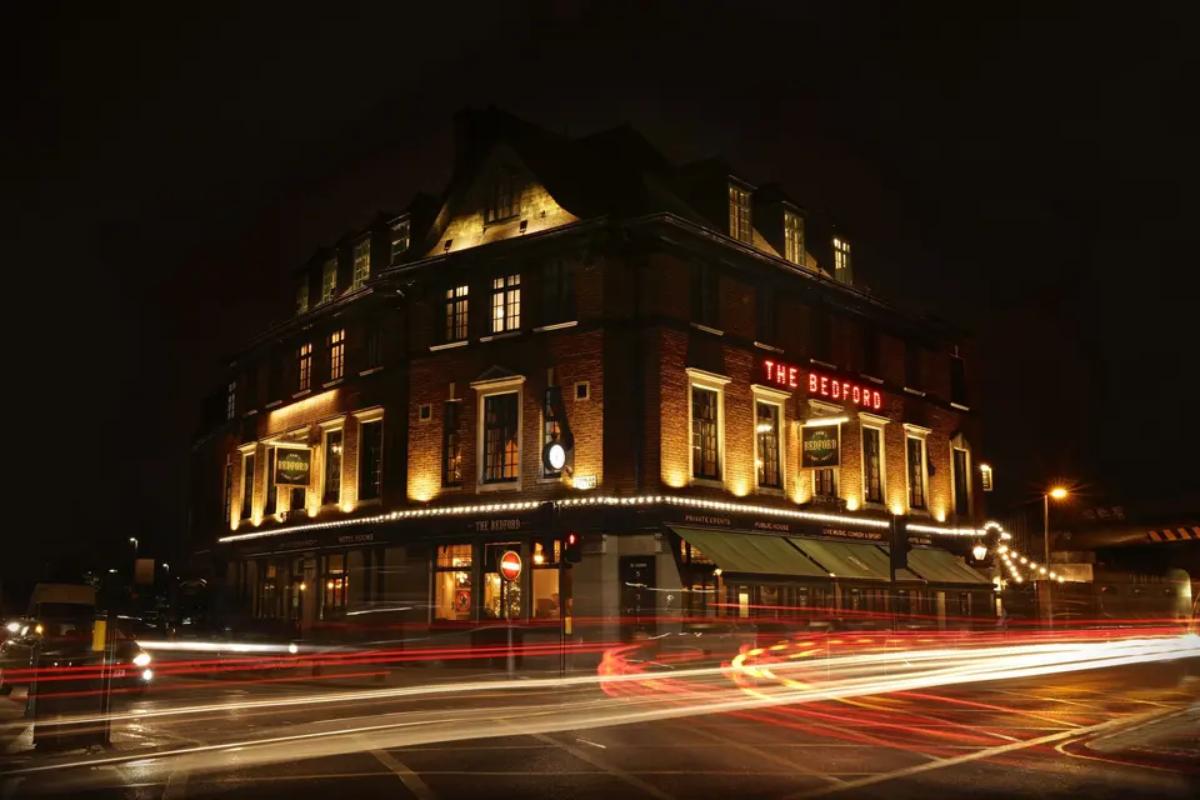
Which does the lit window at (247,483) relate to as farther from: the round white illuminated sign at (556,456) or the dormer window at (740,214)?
the dormer window at (740,214)

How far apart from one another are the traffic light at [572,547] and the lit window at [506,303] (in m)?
11.2

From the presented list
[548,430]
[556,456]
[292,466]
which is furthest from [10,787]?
[292,466]

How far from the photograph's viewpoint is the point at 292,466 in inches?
Answer: 1596

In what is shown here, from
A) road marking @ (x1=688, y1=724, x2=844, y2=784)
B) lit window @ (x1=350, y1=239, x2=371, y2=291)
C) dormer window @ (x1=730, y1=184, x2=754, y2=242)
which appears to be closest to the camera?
road marking @ (x1=688, y1=724, x2=844, y2=784)

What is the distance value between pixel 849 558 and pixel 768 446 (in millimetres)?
4505

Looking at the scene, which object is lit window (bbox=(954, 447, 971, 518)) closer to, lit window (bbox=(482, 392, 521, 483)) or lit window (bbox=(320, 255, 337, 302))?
lit window (bbox=(482, 392, 521, 483))

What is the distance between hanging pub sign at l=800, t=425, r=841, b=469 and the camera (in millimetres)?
34812

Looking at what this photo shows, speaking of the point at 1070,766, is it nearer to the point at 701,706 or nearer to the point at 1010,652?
the point at 701,706

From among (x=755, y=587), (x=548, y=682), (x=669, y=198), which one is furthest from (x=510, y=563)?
(x=669, y=198)

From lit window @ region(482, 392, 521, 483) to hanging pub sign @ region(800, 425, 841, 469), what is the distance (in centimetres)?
888

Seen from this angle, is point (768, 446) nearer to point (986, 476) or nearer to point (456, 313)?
point (456, 313)

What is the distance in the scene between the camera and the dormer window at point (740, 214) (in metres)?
36.3

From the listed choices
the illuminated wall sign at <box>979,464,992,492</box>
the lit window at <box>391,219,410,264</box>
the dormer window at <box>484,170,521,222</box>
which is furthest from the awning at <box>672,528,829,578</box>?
the illuminated wall sign at <box>979,464,992,492</box>

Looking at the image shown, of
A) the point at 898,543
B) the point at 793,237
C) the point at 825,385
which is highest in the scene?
the point at 793,237
